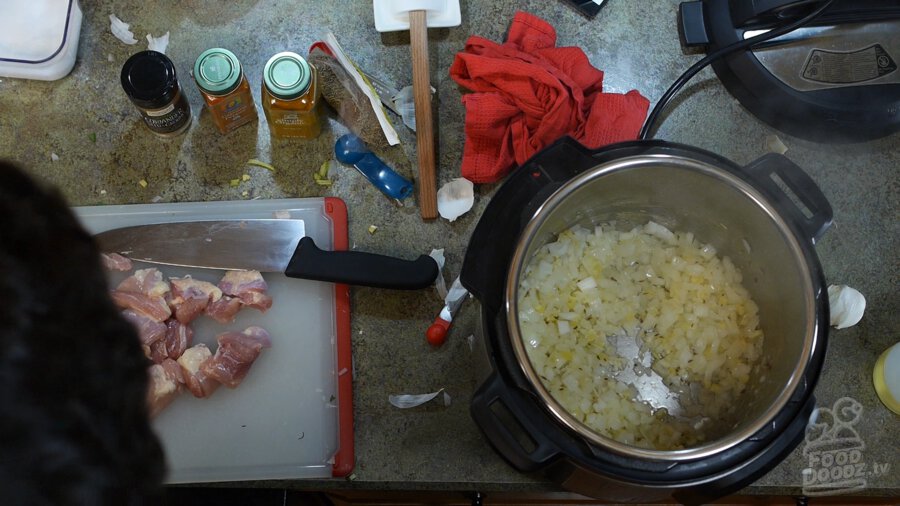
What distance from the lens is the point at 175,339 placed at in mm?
940

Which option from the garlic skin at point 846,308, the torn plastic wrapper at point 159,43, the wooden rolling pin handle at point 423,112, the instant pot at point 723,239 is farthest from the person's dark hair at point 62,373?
the garlic skin at point 846,308

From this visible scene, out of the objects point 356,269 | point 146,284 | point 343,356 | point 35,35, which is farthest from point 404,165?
point 35,35

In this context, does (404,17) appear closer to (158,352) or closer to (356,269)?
(356,269)

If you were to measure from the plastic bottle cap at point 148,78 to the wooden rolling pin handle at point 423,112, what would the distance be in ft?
1.11

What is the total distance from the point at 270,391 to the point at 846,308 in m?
0.83

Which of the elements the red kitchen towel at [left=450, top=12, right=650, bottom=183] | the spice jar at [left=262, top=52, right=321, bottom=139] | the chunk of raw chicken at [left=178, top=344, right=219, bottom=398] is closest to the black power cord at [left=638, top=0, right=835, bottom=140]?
the red kitchen towel at [left=450, top=12, right=650, bottom=183]

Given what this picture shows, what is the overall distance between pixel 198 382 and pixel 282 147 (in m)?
0.37

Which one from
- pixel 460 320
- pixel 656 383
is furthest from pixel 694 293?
pixel 460 320

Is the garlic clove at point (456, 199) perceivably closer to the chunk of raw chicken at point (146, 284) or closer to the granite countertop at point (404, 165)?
the granite countertop at point (404, 165)

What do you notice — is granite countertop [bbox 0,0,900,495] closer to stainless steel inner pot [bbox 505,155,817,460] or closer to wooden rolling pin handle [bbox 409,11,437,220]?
wooden rolling pin handle [bbox 409,11,437,220]

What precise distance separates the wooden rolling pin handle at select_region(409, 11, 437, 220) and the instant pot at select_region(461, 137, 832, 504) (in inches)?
8.0

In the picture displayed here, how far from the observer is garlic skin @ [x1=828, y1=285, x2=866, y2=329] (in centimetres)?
95

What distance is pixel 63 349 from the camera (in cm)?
35

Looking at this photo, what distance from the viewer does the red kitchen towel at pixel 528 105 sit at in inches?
38.0
